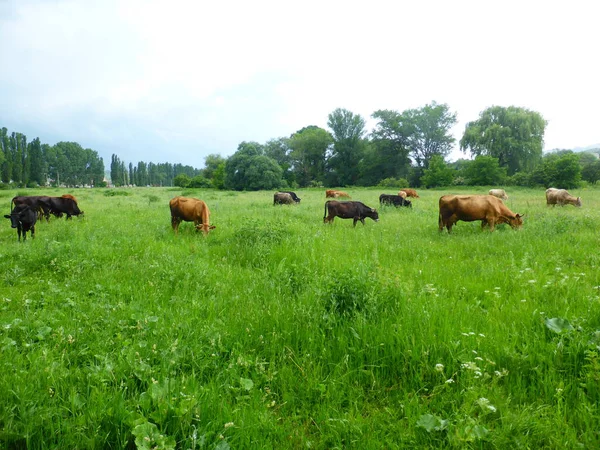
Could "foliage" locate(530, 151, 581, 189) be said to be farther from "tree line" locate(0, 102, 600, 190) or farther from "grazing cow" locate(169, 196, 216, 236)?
"grazing cow" locate(169, 196, 216, 236)

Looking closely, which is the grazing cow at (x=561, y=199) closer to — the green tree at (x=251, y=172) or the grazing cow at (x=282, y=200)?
the grazing cow at (x=282, y=200)

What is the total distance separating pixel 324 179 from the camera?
6800 cm

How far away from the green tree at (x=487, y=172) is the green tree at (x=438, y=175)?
3745 mm

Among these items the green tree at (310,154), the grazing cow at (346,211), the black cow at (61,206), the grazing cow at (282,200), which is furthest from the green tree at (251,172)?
the grazing cow at (346,211)

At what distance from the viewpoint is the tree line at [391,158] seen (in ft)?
141

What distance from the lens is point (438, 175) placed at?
47.5 meters

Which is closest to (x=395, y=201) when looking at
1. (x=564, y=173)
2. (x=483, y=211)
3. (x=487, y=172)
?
(x=483, y=211)

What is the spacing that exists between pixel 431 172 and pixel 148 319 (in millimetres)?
51039

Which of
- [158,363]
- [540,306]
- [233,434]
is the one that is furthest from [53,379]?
[540,306]

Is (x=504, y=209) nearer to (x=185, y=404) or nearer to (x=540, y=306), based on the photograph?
(x=540, y=306)

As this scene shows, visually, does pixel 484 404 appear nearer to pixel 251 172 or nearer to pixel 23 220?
pixel 23 220

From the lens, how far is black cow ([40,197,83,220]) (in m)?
13.8

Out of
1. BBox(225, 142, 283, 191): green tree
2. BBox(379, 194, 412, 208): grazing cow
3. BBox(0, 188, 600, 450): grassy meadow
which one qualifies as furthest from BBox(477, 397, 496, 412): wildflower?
BBox(225, 142, 283, 191): green tree

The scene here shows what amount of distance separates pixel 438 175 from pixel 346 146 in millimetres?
23899
